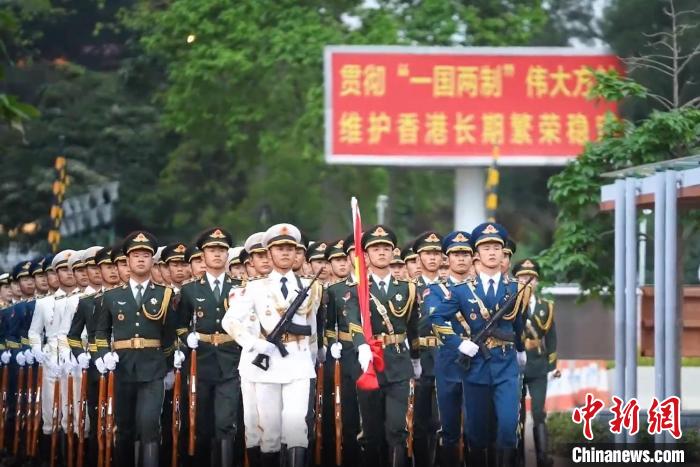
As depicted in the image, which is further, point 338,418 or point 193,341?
point 193,341

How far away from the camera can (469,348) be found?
14.8 metres

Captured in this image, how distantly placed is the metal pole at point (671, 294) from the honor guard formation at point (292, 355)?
1.17 m

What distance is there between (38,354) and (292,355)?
5.35 meters

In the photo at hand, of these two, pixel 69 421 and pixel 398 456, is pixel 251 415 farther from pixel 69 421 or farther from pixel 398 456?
pixel 69 421

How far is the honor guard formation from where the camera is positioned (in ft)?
49.7

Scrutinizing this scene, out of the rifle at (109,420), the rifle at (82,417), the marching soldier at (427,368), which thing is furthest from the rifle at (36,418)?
the marching soldier at (427,368)

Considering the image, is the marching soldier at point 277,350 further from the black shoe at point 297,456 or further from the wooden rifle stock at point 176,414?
the wooden rifle stock at point 176,414

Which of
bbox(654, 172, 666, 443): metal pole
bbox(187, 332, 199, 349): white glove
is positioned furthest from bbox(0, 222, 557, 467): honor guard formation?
bbox(654, 172, 666, 443): metal pole

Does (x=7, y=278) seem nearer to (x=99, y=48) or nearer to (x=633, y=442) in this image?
(x=633, y=442)

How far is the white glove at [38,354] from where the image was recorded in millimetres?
19797

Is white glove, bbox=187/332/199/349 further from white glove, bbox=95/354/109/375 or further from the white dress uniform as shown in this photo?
the white dress uniform

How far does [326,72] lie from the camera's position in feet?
106

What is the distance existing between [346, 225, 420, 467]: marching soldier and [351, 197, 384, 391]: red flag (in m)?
0.17

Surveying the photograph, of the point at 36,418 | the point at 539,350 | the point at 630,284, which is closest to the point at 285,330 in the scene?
the point at 630,284
